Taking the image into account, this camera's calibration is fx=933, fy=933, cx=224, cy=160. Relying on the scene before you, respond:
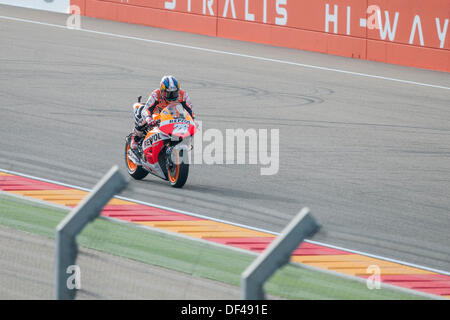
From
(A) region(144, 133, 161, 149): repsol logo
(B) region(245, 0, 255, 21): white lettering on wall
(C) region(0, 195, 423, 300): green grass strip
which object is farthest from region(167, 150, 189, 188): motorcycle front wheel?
(B) region(245, 0, 255, 21): white lettering on wall

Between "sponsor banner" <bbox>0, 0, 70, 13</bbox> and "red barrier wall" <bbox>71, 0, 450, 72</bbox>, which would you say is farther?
"sponsor banner" <bbox>0, 0, 70, 13</bbox>

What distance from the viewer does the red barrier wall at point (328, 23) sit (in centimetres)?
2194

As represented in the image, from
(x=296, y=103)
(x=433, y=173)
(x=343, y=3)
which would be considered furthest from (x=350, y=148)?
(x=343, y=3)

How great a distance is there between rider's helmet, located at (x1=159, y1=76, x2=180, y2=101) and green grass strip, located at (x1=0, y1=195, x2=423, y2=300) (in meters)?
6.24

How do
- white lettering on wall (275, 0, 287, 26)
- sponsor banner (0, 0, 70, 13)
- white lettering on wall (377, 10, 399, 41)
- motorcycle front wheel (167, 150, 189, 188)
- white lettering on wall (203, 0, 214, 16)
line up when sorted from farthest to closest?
sponsor banner (0, 0, 70, 13) < white lettering on wall (203, 0, 214, 16) < white lettering on wall (275, 0, 287, 26) < white lettering on wall (377, 10, 399, 41) < motorcycle front wheel (167, 150, 189, 188)

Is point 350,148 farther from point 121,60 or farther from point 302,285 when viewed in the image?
point 302,285

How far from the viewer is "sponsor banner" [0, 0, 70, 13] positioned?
29.6 meters

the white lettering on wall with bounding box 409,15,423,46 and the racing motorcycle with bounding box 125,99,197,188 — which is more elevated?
the white lettering on wall with bounding box 409,15,423,46

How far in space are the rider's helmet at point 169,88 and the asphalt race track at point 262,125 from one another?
123 cm

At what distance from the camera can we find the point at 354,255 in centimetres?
988

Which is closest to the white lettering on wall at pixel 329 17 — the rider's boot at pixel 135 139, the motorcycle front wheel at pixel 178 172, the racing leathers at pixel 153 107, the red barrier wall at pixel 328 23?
the red barrier wall at pixel 328 23

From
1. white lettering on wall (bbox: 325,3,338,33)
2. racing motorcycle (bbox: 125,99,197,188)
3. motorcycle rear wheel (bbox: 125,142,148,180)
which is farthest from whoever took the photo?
white lettering on wall (bbox: 325,3,338,33)

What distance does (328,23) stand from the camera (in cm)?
2362

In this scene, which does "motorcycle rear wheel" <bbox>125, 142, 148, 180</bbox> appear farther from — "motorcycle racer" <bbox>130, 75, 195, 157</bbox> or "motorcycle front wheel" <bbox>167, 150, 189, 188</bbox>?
"motorcycle racer" <bbox>130, 75, 195, 157</bbox>
